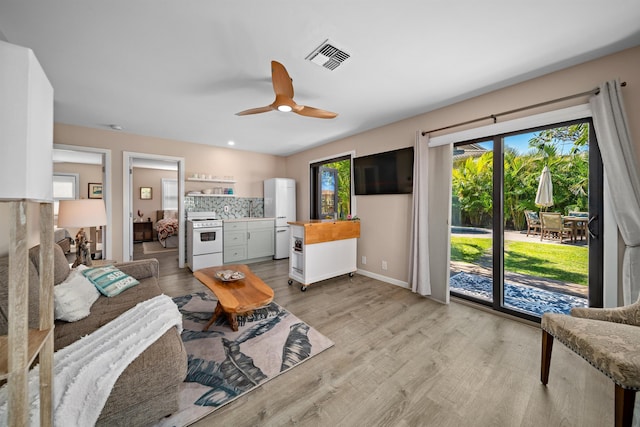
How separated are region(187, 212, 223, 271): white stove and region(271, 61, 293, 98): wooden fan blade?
3054mm

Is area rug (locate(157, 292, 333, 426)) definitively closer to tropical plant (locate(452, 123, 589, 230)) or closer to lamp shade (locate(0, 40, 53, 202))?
lamp shade (locate(0, 40, 53, 202))

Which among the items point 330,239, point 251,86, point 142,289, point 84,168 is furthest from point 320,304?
point 84,168

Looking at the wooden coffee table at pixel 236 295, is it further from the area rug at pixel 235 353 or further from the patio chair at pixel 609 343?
the patio chair at pixel 609 343

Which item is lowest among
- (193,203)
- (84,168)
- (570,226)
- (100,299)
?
(100,299)

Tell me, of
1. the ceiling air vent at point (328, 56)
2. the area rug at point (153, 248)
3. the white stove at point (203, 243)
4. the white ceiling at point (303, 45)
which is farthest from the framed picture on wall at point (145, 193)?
the ceiling air vent at point (328, 56)

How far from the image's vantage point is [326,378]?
1648 millimetres

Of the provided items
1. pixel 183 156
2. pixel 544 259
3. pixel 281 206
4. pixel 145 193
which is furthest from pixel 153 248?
pixel 544 259

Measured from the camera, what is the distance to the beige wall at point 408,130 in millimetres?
1867

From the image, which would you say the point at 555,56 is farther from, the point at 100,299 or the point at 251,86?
the point at 100,299

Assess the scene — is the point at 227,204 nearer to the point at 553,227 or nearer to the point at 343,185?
the point at 343,185

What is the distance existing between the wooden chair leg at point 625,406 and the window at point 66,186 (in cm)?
952

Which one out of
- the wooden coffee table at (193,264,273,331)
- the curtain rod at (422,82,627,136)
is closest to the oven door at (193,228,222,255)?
the wooden coffee table at (193,264,273,331)

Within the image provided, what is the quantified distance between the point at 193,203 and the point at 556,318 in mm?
5221

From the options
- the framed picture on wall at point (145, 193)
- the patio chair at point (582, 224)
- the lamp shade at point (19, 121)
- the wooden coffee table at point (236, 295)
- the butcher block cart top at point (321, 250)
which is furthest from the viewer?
the framed picture on wall at point (145, 193)
